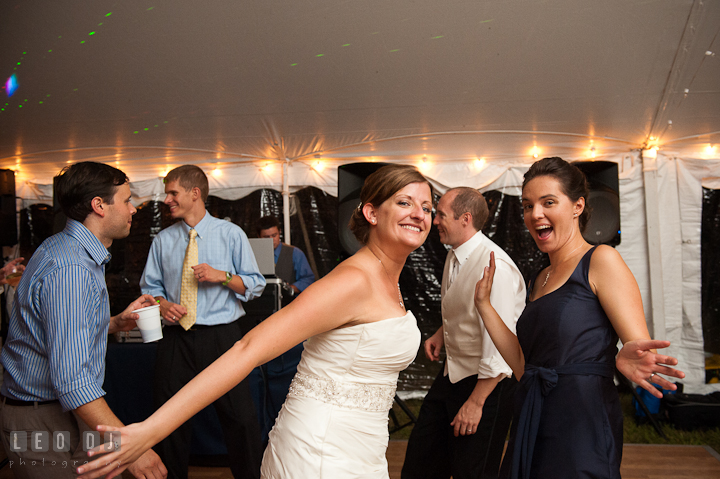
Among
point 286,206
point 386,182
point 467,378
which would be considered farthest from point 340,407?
point 286,206

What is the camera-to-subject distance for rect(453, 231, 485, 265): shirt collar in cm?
240

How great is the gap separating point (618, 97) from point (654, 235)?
76.2 inches

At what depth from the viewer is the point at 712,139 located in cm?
472

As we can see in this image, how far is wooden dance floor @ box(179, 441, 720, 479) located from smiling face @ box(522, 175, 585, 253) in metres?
2.30

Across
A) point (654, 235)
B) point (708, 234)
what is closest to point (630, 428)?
point (654, 235)

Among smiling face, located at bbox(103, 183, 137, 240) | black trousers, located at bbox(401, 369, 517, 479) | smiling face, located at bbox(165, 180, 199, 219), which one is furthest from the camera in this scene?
smiling face, located at bbox(165, 180, 199, 219)

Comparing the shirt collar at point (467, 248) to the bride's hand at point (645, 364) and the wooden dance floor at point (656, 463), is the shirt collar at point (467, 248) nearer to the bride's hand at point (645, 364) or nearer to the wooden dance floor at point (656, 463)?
the bride's hand at point (645, 364)

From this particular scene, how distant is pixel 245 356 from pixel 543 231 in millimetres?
1161

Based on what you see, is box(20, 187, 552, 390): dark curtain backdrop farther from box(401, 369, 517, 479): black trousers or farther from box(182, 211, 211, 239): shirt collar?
box(401, 369, 517, 479): black trousers

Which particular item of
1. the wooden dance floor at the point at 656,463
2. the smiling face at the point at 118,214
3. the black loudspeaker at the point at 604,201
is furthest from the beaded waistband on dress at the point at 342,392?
the black loudspeaker at the point at 604,201

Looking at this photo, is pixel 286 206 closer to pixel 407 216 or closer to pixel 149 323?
pixel 149 323

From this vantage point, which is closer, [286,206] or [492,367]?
[492,367]

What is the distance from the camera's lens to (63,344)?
1463mm

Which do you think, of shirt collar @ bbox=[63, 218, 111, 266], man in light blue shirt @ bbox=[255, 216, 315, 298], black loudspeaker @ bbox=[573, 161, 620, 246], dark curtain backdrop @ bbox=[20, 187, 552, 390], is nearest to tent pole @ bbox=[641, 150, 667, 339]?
dark curtain backdrop @ bbox=[20, 187, 552, 390]
